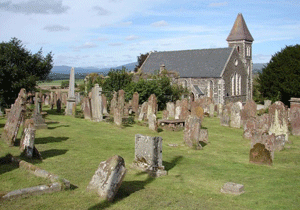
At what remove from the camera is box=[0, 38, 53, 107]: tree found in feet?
70.4

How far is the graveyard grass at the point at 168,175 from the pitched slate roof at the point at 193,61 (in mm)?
31185

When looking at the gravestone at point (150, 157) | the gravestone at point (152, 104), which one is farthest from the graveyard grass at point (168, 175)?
the gravestone at point (152, 104)

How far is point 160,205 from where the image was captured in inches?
282

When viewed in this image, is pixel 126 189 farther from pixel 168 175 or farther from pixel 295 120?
pixel 295 120

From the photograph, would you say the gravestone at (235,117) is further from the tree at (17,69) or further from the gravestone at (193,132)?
the tree at (17,69)

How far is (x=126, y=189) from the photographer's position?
26.5ft

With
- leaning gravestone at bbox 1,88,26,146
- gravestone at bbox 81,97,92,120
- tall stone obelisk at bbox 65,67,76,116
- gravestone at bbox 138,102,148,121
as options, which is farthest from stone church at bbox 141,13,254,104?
leaning gravestone at bbox 1,88,26,146

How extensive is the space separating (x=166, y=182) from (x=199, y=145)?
572cm

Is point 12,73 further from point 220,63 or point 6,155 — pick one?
point 220,63

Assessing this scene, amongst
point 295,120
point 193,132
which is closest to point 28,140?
point 193,132

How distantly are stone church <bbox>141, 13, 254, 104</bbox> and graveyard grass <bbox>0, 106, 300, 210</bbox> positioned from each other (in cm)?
2756

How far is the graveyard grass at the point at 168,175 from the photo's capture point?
23.9ft

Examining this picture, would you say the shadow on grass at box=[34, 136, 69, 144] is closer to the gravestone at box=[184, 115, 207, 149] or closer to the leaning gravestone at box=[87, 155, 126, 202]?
the gravestone at box=[184, 115, 207, 149]

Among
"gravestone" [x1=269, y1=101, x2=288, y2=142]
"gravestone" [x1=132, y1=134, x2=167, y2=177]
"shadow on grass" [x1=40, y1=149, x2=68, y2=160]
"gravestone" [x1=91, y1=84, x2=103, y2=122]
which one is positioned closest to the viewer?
"gravestone" [x1=132, y1=134, x2=167, y2=177]
